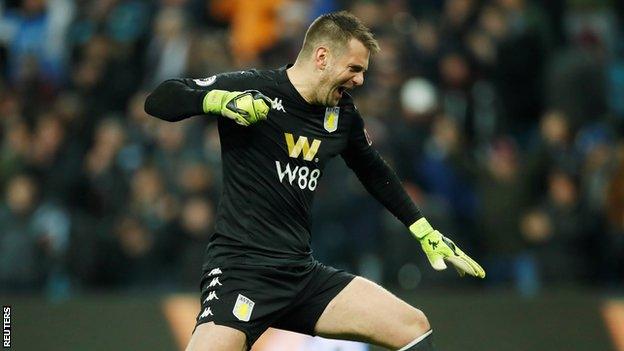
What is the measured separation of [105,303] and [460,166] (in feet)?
11.8

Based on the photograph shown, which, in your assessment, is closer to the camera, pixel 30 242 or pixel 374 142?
pixel 30 242

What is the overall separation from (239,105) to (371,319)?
1331 millimetres

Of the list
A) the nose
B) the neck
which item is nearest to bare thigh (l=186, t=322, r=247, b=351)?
the neck

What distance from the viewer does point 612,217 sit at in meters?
11.1

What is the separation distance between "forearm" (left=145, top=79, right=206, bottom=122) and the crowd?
493 cm

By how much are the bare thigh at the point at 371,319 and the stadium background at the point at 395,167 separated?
11.7 ft

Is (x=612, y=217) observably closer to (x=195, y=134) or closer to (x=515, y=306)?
(x=515, y=306)

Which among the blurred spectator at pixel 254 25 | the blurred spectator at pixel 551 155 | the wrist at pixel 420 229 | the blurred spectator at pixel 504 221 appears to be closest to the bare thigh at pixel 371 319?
the wrist at pixel 420 229

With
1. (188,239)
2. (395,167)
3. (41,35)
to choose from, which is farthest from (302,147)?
(41,35)

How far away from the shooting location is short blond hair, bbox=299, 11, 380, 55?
651cm

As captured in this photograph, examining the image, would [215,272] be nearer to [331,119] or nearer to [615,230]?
[331,119]

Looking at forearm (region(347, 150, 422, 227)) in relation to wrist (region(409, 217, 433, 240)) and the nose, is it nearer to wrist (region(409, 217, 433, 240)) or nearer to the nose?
wrist (region(409, 217, 433, 240))

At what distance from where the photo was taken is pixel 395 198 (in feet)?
23.1

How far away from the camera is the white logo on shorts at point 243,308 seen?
20.7 feet
